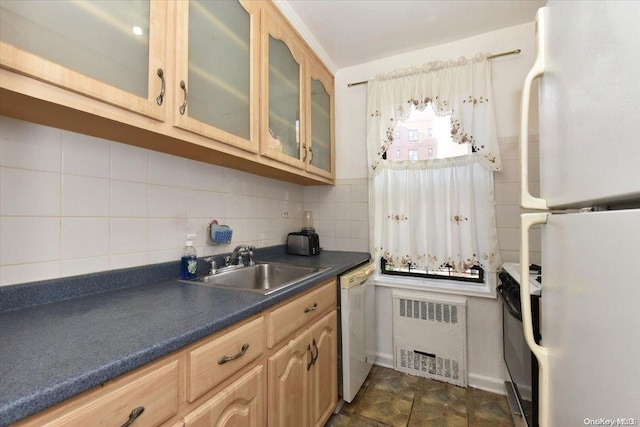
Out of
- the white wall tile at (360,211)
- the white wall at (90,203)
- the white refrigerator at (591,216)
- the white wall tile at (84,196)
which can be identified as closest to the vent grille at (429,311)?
the white wall tile at (360,211)

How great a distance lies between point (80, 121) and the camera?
2.76 feet

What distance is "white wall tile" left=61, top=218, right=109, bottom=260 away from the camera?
95 cm

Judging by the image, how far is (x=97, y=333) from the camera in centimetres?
68

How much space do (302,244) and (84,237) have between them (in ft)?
4.37

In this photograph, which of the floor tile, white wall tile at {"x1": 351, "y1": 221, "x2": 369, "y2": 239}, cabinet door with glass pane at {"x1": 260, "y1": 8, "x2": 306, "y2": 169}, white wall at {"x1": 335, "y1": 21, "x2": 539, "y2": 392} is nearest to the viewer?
cabinet door with glass pane at {"x1": 260, "y1": 8, "x2": 306, "y2": 169}

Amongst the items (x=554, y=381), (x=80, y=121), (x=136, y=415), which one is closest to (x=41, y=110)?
(x=80, y=121)

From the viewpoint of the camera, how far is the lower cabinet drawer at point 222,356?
0.73 m

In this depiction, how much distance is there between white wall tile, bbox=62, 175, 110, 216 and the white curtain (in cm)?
173

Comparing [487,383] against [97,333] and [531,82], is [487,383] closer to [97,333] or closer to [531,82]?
[531,82]

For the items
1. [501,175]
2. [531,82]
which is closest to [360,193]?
[501,175]

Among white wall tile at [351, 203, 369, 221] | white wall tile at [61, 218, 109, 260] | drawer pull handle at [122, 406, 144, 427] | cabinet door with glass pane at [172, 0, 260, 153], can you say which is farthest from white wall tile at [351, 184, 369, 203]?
drawer pull handle at [122, 406, 144, 427]

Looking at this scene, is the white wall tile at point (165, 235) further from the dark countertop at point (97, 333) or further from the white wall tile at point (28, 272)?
the white wall tile at point (28, 272)

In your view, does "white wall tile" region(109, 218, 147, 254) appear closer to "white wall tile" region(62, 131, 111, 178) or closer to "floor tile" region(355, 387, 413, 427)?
"white wall tile" region(62, 131, 111, 178)

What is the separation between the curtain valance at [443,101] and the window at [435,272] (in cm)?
77
